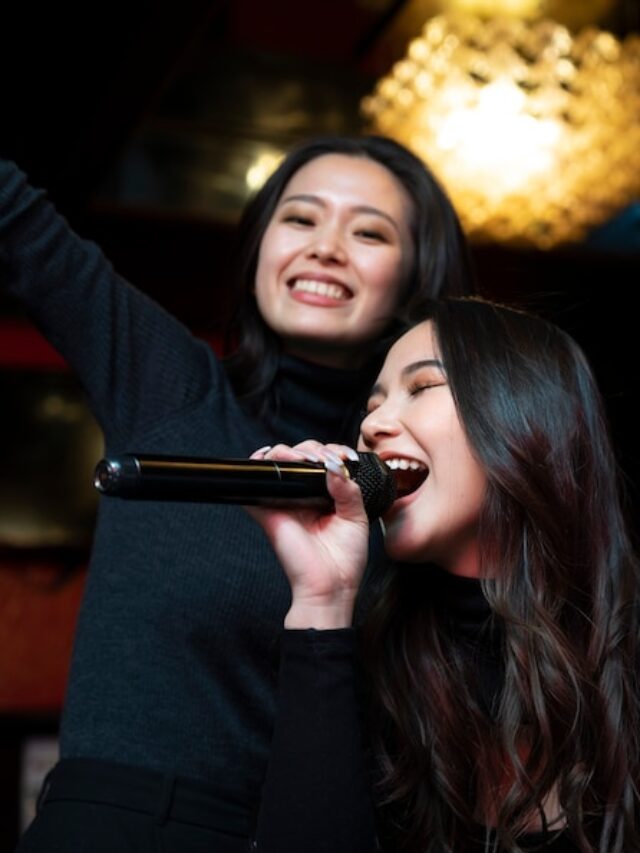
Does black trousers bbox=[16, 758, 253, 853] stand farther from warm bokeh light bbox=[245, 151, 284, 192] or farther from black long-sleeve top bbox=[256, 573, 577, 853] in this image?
warm bokeh light bbox=[245, 151, 284, 192]

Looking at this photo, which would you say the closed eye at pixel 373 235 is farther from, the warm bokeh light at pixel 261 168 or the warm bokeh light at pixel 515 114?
the warm bokeh light at pixel 261 168

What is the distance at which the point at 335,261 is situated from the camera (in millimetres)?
1659

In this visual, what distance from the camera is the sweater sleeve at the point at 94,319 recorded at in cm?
145

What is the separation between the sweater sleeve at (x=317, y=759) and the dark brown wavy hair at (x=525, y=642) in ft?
0.51

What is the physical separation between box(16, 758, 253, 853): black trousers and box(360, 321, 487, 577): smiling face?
1.11 feet

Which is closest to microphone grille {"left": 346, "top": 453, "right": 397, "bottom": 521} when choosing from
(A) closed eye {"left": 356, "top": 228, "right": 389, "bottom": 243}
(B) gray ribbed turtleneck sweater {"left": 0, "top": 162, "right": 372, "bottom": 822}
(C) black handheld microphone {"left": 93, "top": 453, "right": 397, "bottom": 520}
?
(C) black handheld microphone {"left": 93, "top": 453, "right": 397, "bottom": 520}

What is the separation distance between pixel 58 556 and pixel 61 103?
1.52 metres

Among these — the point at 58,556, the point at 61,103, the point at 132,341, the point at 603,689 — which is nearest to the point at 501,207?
the point at 61,103

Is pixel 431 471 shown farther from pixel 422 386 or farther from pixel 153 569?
pixel 153 569

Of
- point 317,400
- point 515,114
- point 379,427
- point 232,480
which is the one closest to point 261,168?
point 515,114

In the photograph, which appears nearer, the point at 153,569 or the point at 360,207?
the point at 153,569

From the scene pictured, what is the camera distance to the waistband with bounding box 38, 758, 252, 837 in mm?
1351

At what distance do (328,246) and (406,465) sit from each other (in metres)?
0.45

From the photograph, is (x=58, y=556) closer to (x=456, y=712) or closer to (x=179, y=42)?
(x=179, y=42)
